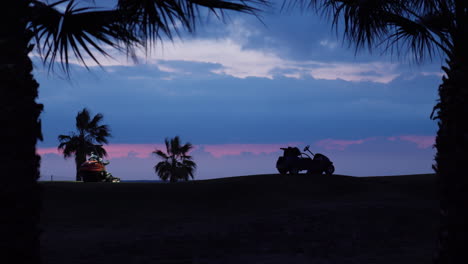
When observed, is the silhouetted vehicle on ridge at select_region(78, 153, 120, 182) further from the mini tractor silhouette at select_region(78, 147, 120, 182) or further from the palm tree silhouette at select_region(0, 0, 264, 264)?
the palm tree silhouette at select_region(0, 0, 264, 264)

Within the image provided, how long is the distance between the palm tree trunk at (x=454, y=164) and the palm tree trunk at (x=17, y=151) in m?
4.44

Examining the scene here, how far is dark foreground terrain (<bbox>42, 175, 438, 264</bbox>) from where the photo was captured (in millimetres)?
8766

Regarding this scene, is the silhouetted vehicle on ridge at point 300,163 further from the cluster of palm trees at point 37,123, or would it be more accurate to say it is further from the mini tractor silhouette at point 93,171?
the cluster of palm trees at point 37,123

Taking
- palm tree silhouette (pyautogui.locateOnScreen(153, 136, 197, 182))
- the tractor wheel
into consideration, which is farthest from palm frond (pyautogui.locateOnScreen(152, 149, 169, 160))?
the tractor wheel

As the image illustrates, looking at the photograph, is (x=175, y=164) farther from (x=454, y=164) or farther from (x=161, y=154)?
(x=454, y=164)

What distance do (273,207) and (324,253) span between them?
225 inches

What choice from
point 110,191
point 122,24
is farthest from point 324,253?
point 110,191

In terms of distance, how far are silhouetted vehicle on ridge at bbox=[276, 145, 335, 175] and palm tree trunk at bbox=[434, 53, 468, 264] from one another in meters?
16.0

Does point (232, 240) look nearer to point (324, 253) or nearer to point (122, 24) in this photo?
point (324, 253)

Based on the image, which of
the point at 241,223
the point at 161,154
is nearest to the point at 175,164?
the point at 161,154

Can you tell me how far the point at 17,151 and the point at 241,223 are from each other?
7.40 meters

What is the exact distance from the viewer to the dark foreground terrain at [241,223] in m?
8.77

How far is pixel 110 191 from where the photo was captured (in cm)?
1714

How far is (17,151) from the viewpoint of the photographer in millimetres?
4945
